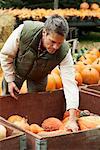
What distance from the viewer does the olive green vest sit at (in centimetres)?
329

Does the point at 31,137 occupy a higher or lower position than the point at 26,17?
lower

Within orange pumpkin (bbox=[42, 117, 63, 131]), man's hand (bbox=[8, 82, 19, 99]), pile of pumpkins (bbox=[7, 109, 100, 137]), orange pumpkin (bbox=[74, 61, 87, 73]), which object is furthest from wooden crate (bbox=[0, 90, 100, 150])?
orange pumpkin (bbox=[74, 61, 87, 73])

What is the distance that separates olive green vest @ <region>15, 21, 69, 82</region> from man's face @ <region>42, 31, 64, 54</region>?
271 mm

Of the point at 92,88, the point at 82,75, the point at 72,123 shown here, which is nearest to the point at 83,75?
the point at 82,75

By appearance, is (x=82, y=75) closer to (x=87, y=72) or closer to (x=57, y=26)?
(x=87, y=72)

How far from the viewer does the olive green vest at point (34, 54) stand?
129 inches

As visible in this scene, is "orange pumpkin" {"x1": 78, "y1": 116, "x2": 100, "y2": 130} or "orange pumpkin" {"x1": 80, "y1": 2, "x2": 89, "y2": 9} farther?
"orange pumpkin" {"x1": 80, "y1": 2, "x2": 89, "y2": 9}

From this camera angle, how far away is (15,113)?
3.46 m

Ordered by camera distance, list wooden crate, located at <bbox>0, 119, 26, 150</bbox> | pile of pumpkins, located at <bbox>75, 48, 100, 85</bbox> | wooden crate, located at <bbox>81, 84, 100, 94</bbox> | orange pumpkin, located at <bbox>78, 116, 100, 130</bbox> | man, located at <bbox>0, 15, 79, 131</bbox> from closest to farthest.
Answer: wooden crate, located at <bbox>0, 119, 26, 150</bbox> → orange pumpkin, located at <bbox>78, 116, 100, 130</bbox> → man, located at <bbox>0, 15, 79, 131</bbox> → wooden crate, located at <bbox>81, 84, 100, 94</bbox> → pile of pumpkins, located at <bbox>75, 48, 100, 85</bbox>

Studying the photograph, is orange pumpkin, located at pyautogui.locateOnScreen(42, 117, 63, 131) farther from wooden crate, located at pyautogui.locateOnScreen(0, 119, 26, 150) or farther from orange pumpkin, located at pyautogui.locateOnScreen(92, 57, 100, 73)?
orange pumpkin, located at pyautogui.locateOnScreen(92, 57, 100, 73)

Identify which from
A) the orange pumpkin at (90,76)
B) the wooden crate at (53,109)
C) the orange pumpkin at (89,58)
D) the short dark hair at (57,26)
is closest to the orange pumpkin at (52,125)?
the wooden crate at (53,109)

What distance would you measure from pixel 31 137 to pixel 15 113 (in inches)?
37.7

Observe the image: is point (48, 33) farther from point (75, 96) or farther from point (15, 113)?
point (15, 113)

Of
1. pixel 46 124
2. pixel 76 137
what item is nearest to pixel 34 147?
pixel 76 137
